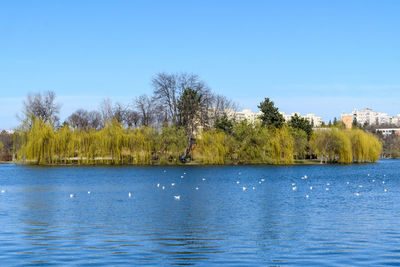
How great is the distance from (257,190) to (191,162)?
43.3 m

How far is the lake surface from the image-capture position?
13.8 metres

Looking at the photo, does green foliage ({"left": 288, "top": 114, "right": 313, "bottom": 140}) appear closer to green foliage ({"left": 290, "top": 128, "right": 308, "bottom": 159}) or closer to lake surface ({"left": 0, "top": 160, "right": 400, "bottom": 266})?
green foliage ({"left": 290, "top": 128, "right": 308, "bottom": 159})

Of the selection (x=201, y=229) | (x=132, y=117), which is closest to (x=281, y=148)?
(x=132, y=117)

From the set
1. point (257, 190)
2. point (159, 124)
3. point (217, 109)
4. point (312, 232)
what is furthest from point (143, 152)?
point (312, 232)

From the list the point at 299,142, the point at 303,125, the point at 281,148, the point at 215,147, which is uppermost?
the point at 303,125

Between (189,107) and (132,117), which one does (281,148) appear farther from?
(132,117)

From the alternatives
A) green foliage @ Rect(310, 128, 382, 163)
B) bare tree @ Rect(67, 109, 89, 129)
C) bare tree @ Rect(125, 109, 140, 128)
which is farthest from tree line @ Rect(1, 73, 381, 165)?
bare tree @ Rect(67, 109, 89, 129)

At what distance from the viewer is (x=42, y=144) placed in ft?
230

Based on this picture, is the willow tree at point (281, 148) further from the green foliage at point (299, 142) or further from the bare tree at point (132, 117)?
the bare tree at point (132, 117)

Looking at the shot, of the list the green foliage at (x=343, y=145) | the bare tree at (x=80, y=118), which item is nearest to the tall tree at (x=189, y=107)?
the green foliage at (x=343, y=145)

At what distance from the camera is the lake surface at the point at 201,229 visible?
542 inches

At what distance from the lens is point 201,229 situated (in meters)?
18.3

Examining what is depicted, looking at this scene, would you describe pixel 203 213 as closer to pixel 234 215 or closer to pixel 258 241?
pixel 234 215

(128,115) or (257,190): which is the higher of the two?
(128,115)
